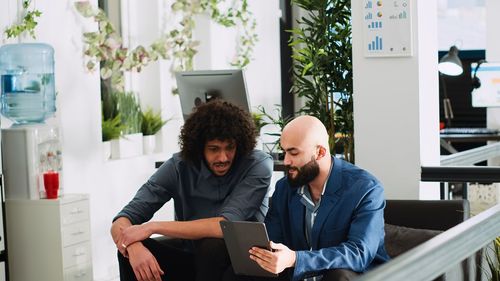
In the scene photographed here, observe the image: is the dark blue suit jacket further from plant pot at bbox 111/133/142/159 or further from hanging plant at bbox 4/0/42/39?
plant pot at bbox 111/133/142/159

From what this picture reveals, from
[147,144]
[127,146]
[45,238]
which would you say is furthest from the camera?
[147,144]

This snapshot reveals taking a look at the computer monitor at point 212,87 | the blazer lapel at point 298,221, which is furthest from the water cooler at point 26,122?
the blazer lapel at point 298,221

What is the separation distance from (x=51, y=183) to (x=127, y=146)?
1543 mm

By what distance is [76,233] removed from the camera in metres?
5.21

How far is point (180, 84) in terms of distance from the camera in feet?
19.4

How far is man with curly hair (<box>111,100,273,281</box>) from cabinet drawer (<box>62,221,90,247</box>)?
3.86 feet

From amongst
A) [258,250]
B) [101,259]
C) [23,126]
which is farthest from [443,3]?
[258,250]

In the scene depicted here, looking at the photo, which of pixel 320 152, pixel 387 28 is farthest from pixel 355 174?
pixel 387 28

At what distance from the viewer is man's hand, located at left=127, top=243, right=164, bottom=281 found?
3.71 meters

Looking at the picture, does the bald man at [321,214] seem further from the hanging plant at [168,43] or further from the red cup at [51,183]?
the hanging plant at [168,43]

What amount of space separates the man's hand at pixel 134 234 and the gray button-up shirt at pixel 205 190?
0.67 ft

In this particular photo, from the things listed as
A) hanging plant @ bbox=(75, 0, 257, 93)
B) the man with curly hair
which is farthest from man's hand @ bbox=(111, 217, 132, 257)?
hanging plant @ bbox=(75, 0, 257, 93)

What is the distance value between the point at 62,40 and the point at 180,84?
0.83 metres

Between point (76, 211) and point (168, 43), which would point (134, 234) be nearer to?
point (76, 211)
